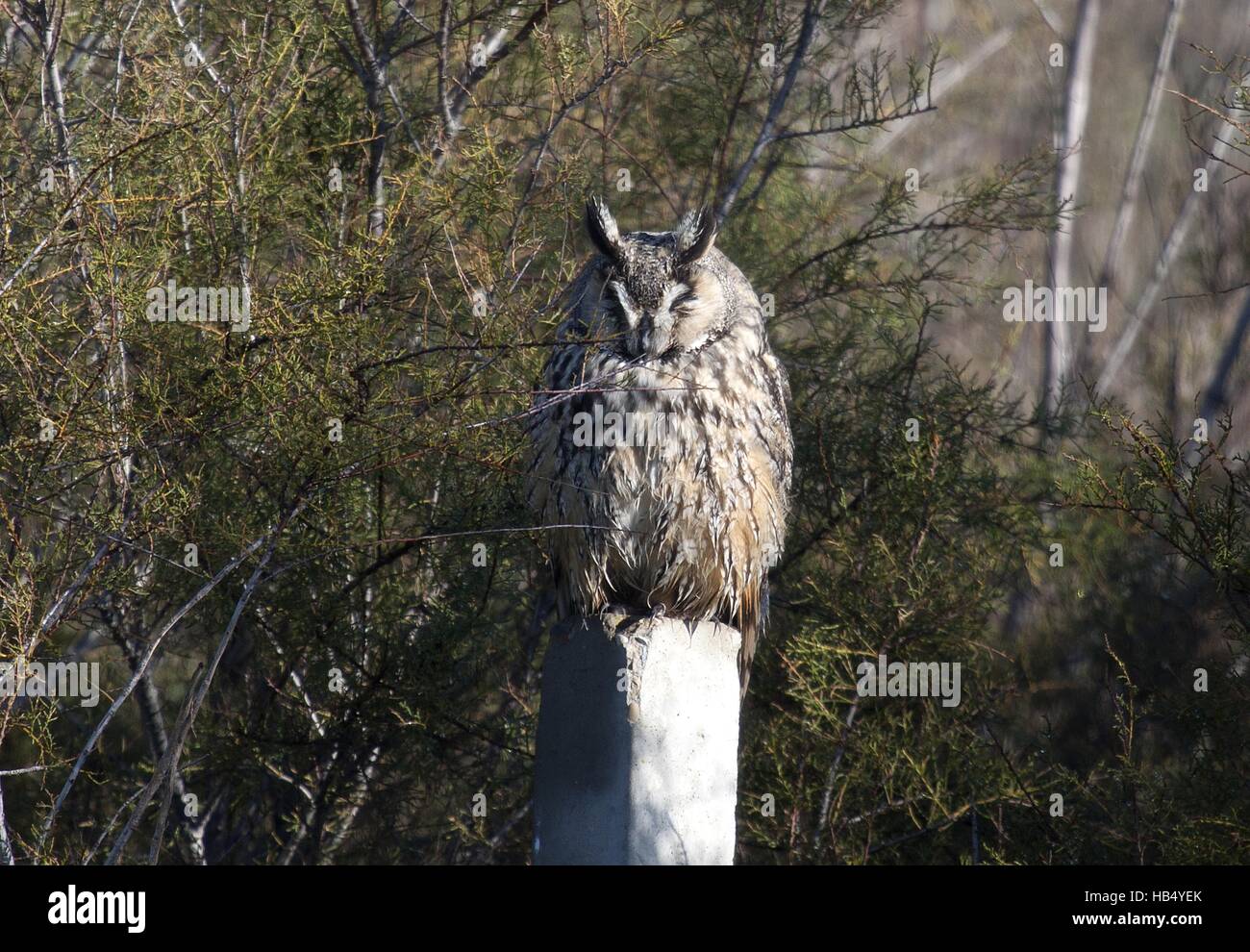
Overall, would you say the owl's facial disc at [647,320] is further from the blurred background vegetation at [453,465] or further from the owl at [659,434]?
the blurred background vegetation at [453,465]

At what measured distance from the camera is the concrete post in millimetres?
3613

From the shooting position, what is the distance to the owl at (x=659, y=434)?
15.8 feet

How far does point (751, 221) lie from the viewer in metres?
7.88

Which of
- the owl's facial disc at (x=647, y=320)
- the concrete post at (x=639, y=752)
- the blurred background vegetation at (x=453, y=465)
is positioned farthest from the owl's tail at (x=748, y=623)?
the concrete post at (x=639, y=752)

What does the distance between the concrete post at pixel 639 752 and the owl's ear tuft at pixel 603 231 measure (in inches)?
58.3

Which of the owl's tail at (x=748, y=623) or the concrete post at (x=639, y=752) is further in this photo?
the owl's tail at (x=748, y=623)

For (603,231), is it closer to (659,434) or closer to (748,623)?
(659,434)

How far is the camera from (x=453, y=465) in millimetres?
5746

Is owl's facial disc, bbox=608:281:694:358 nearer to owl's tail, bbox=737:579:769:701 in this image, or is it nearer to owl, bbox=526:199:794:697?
owl, bbox=526:199:794:697

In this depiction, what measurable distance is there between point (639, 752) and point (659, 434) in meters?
1.47

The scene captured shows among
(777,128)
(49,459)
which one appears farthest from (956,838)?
(49,459)

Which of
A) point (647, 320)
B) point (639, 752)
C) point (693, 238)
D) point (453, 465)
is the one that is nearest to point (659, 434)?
point (647, 320)

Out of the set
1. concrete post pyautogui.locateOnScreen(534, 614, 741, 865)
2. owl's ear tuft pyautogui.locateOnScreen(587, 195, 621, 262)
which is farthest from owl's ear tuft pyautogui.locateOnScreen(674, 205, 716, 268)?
concrete post pyautogui.locateOnScreen(534, 614, 741, 865)

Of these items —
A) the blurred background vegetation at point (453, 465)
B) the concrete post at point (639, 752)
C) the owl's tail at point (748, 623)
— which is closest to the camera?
the concrete post at point (639, 752)
